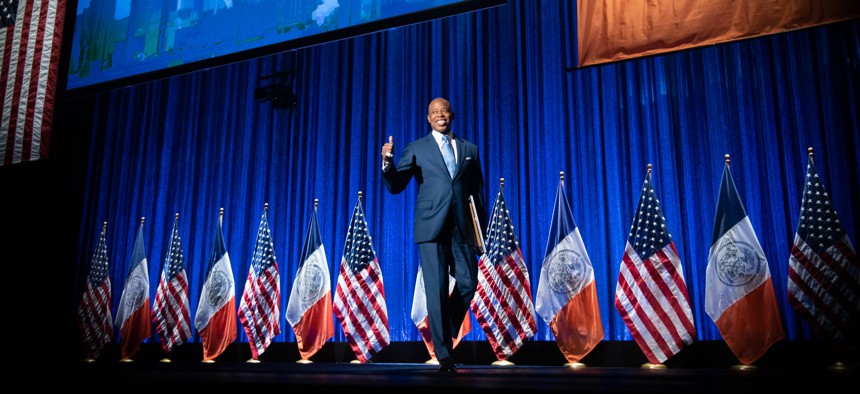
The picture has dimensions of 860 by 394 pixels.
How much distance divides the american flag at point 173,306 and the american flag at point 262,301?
2.11ft

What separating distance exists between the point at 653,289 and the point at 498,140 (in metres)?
1.97

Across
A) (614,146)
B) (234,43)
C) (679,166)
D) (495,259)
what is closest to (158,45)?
(234,43)

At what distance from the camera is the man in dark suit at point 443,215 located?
3.23 metres

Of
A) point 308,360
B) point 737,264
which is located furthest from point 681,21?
point 308,360

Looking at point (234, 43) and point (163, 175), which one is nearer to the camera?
point (234, 43)

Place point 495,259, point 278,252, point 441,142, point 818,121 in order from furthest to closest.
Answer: point 278,252 < point 495,259 < point 818,121 < point 441,142

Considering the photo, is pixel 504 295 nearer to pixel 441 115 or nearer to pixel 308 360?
pixel 308 360

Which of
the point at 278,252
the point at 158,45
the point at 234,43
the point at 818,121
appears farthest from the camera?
the point at 278,252

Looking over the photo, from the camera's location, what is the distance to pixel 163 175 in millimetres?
7469

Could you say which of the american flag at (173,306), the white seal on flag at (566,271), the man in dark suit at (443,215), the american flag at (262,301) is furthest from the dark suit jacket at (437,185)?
the american flag at (173,306)

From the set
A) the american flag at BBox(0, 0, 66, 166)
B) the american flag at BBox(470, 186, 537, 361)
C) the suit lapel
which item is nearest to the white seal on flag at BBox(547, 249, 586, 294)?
the american flag at BBox(470, 186, 537, 361)

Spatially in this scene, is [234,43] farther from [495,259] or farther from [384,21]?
[495,259]

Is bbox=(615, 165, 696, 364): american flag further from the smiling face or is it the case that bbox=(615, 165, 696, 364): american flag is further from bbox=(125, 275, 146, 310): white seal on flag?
bbox=(125, 275, 146, 310): white seal on flag

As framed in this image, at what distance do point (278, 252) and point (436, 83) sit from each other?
2260mm
